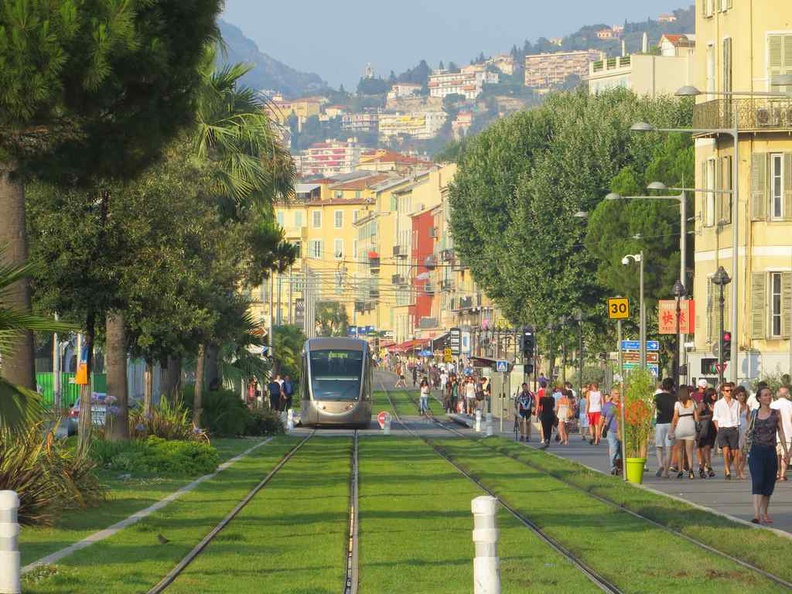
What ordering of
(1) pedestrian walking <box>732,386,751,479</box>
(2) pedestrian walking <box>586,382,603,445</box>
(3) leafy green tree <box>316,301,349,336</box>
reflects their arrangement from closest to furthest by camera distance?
(1) pedestrian walking <box>732,386,751,479</box> → (2) pedestrian walking <box>586,382,603,445</box> → (3) leafy green tree <box>316,301,349,336</box>

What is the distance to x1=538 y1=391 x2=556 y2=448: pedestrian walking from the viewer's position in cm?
4506

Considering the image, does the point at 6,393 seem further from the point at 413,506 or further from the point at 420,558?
the point at 413,506

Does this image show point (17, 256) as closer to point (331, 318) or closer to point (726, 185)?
point (726, 185)

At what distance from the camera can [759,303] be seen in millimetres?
54281

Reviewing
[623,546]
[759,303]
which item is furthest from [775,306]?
[623,546]

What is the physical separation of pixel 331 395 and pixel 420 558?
4408 cm

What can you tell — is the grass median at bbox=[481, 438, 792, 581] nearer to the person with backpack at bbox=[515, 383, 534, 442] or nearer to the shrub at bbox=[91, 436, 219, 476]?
the shrub at bbox=[91, 436, 219, 476]

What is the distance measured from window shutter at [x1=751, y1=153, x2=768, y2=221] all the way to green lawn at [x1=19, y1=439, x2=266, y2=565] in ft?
96.3

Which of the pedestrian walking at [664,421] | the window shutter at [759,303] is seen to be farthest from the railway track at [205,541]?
the window shutter at [759,303]

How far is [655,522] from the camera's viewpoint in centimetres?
2212

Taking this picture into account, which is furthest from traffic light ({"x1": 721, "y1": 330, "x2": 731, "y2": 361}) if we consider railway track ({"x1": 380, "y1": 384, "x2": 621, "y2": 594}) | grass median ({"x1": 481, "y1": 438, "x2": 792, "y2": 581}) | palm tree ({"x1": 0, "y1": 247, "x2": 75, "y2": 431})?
palm tree ({"x1": 0, "y1": 247, "x2": 75, "y2": 431})

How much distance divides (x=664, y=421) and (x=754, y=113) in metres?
23.3

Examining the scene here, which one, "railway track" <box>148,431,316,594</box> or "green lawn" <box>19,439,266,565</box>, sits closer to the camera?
"railway track" <box>148,431,316,594</box>

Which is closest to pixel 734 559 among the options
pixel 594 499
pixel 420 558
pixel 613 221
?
pixel 420 558
